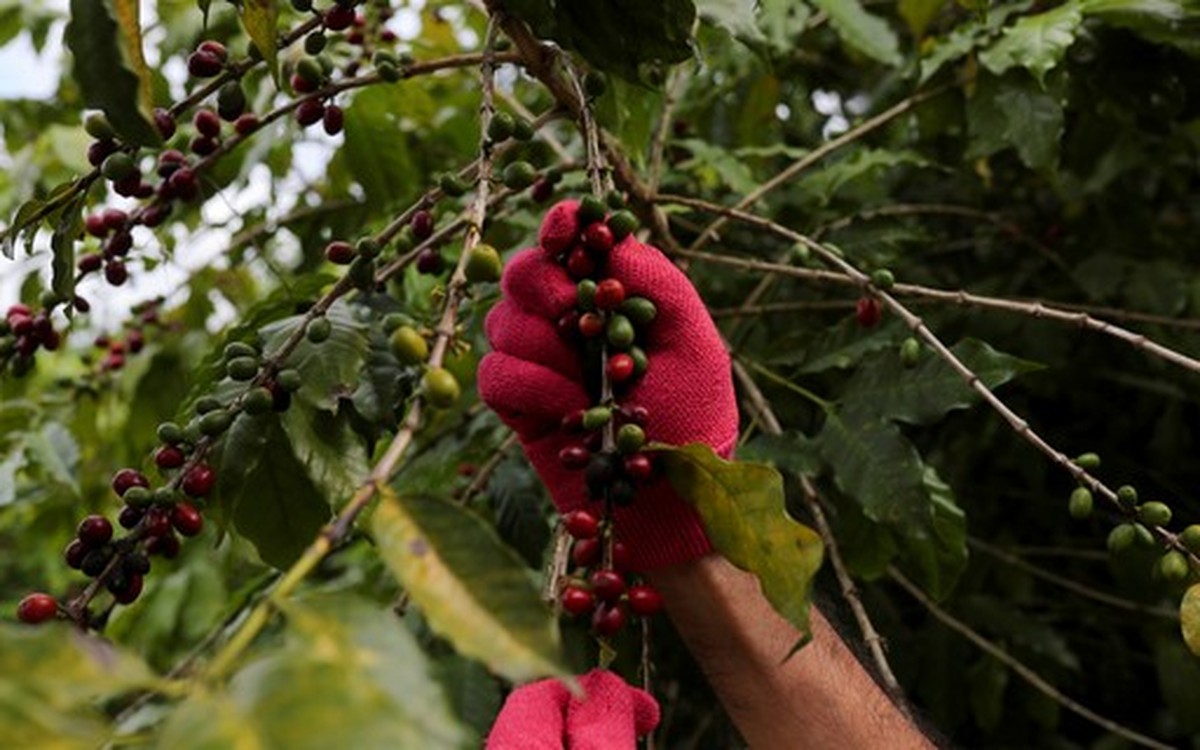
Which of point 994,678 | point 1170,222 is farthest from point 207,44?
point 1170,222

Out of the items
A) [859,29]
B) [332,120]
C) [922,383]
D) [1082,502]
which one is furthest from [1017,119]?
[332,120]

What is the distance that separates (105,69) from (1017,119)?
4.63 feet

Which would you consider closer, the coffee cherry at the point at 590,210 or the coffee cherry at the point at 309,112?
the coffee cherry at the point at 590,210

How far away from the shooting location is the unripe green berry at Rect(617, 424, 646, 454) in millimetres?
1036

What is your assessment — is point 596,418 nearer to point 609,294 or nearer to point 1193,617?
point 609,294

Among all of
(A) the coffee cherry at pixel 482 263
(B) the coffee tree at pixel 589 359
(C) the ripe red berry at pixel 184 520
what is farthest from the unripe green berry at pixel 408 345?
(C) the ripe red berry at pixel 184 520

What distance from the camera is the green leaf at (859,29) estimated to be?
198cm

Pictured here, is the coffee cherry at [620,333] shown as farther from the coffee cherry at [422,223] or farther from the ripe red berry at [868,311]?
the ripe red berry at [868,311]

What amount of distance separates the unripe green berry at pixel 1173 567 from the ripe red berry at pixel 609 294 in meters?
0.55

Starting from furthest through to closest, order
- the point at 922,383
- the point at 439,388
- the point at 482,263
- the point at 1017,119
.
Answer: the point at 1017,119 < the point at 922,383 < the point at 482,263 < the point at 439,388

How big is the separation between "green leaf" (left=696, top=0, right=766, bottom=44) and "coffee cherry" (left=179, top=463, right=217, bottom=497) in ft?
2.52

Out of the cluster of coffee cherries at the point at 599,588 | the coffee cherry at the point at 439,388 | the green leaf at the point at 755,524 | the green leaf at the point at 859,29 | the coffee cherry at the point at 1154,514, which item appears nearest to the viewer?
the coffee cherry at the point at 439,388

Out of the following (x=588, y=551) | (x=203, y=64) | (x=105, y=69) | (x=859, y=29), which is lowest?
(x=859, y=29)

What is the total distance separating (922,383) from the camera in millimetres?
1560
